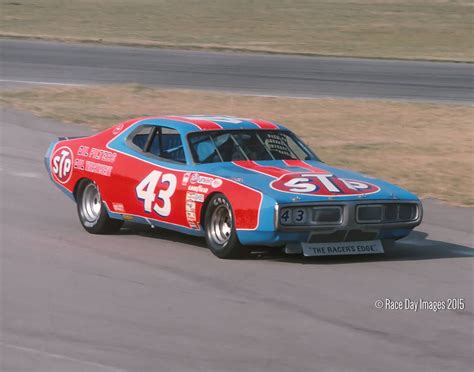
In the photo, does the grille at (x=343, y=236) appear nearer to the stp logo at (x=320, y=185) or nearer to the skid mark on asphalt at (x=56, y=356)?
the stp logo at (x=320, y=185)

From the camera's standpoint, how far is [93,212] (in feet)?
36.5

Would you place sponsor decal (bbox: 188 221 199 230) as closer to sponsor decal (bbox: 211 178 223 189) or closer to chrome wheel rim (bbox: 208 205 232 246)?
chrome wheel rim (bbox: 208 205 232 246)

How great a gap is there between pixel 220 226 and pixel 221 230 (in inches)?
1.5

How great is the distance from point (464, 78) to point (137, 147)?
18819 mm

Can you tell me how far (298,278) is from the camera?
8.77 metres

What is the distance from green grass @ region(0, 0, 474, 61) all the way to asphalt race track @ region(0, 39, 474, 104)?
2690 millimetres

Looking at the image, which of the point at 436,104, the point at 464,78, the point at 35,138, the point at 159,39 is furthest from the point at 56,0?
the point at 35,138

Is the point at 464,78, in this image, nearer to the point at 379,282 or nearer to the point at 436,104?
the point at 436,104

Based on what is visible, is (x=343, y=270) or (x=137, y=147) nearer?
(x=343, y=270)

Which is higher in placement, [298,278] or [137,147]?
[137,147]

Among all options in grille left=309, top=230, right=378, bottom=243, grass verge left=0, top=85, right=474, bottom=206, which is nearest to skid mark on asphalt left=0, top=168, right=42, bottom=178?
grass verge left=0, top=85, right=474, bottom=206

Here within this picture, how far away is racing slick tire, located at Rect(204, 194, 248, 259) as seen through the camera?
9.36 meters

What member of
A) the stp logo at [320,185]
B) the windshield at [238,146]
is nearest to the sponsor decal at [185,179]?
the windshield at [238,146]

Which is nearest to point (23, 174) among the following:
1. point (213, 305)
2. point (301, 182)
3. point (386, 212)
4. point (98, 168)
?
point (98, 168)
